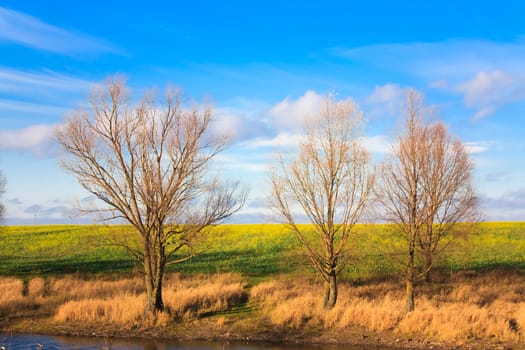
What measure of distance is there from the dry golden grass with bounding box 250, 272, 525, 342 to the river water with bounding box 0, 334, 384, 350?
6.54ft

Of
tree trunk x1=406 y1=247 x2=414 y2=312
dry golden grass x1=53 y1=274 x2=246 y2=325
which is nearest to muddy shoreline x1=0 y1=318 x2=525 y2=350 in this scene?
dry golden grass x1=53 y1=274 x2=246 y2=325

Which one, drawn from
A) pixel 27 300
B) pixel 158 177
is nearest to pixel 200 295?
pixel 158 177

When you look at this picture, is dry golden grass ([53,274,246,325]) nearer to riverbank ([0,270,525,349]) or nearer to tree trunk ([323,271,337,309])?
riverbank ([0,270,525,349])

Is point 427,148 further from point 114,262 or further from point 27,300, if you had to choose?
point 114,262

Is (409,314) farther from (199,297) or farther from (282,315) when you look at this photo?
(199,297)

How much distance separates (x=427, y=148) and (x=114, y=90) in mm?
14216

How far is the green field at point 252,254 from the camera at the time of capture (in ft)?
125

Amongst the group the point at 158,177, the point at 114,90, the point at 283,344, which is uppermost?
the point at 114,90

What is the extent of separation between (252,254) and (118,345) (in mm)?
28933

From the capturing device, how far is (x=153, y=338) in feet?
70.5

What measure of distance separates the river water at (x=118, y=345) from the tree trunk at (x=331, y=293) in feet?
10.6

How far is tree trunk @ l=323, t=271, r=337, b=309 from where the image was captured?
23.8 meters

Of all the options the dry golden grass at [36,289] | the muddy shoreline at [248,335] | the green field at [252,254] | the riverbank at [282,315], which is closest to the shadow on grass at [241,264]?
the green field at [252,254]

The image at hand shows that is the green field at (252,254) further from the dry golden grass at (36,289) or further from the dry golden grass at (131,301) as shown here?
the dry golden grass at (36,289)
